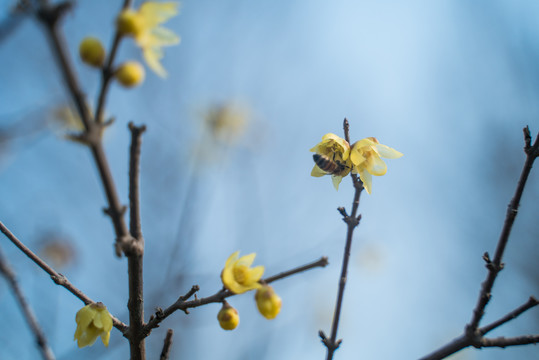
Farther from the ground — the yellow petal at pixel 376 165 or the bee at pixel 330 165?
the bee at pixel 330 165

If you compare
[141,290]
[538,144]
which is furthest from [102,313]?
[538,144]

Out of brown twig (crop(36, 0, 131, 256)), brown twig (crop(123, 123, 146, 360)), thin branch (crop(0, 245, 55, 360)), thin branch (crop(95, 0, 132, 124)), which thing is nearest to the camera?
brown twig (crop(36, 0, 131, 256))

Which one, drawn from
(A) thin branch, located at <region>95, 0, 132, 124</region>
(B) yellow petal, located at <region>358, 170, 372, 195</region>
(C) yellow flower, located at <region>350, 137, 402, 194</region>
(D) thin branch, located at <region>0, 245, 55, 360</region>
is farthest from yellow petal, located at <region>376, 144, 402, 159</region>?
(D) thin branch, located at <region>0, 245, 55, 360</region>

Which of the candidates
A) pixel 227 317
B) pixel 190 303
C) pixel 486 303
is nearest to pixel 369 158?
pixel 486 303

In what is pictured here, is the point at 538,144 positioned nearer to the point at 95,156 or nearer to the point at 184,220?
the point at 95,156

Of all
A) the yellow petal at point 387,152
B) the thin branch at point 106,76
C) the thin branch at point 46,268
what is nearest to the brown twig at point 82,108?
the thin branch at point 106,76

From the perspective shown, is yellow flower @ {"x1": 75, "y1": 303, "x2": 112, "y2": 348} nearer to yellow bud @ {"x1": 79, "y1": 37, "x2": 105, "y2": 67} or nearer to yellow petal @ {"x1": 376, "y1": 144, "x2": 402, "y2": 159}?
yellow bud @ {"x1": 79, "y1": 37, "x2": 105, "y2": 67}

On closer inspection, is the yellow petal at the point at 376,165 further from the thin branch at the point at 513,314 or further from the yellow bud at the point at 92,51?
the yellow bud at the point at 92,51
